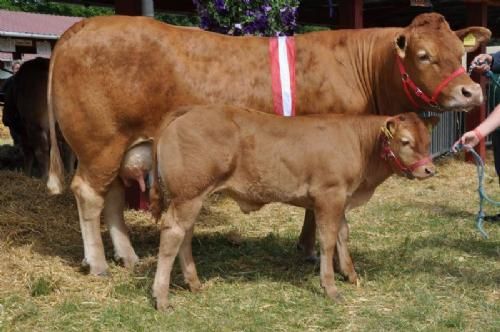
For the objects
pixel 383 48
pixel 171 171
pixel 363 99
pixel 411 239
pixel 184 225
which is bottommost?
pixel 411 239

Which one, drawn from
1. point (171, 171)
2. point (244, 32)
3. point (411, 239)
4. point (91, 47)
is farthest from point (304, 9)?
point (171, 171)

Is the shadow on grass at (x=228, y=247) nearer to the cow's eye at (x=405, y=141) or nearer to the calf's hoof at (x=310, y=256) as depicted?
the calf's hoof at (x=310, y=256)

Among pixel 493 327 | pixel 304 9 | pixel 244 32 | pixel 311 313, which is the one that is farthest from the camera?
pixel 304 9

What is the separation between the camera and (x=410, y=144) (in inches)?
155

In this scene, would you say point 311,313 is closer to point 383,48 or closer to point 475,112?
point 383,48

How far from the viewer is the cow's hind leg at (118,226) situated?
4.94m

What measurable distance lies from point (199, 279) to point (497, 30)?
1379 centimetres

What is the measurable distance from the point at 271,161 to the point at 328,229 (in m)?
0.56

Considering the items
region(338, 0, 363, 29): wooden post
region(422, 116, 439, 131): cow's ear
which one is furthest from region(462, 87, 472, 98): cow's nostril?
region(338, 0, 363, 29): wooden post

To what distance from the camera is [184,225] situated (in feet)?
12.9

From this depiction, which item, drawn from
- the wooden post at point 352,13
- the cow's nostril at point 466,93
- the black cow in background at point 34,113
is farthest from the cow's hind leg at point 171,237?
the wooden post at point 352,13

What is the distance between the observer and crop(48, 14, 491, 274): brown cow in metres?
4.44

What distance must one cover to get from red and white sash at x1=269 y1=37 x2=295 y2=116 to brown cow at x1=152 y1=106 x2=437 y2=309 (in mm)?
365

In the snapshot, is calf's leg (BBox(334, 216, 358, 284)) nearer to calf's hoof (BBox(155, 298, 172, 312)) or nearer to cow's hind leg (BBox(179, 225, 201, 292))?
cow's hind leg (BBox(179, 225, 201, 292))
